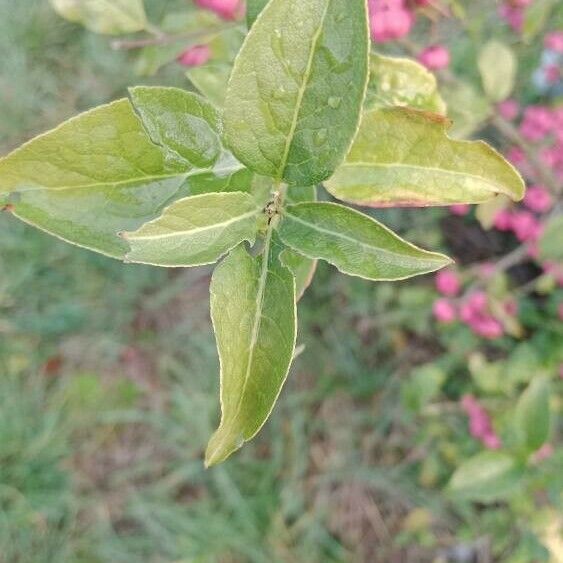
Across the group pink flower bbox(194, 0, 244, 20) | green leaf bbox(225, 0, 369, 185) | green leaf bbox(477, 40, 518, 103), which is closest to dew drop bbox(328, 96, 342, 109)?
green leaf bbox(225, 0, 369, 185)

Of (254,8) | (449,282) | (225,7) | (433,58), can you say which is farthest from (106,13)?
(449,282)

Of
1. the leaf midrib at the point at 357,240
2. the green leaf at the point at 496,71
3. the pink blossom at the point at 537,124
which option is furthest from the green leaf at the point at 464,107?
the leaf midrib at the point at 357,240

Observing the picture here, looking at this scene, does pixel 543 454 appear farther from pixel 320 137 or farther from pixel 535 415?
pixel 320 137

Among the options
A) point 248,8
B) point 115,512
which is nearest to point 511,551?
point 115,512

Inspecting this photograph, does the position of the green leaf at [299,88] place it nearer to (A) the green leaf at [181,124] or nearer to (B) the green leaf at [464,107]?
(A) the green leaf at [181,124]

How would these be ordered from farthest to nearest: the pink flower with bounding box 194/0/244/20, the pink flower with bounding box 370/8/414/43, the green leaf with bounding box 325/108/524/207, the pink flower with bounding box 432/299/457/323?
the pink flower with bounding box 432/299/457/323 < the pink flower with bounding box 194/0/244/20 < the pink flower with bounding box 370/8/414/43 < the green leaf with bounding box 325/108/524/207

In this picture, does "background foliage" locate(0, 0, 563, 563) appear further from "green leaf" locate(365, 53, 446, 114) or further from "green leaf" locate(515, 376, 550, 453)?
"green leaf" locate(365, 53, 446, 114)

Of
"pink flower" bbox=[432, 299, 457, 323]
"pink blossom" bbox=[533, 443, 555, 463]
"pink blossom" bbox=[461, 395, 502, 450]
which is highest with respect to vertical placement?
"pink flower" bbox=[432, 299, 457, 323]
